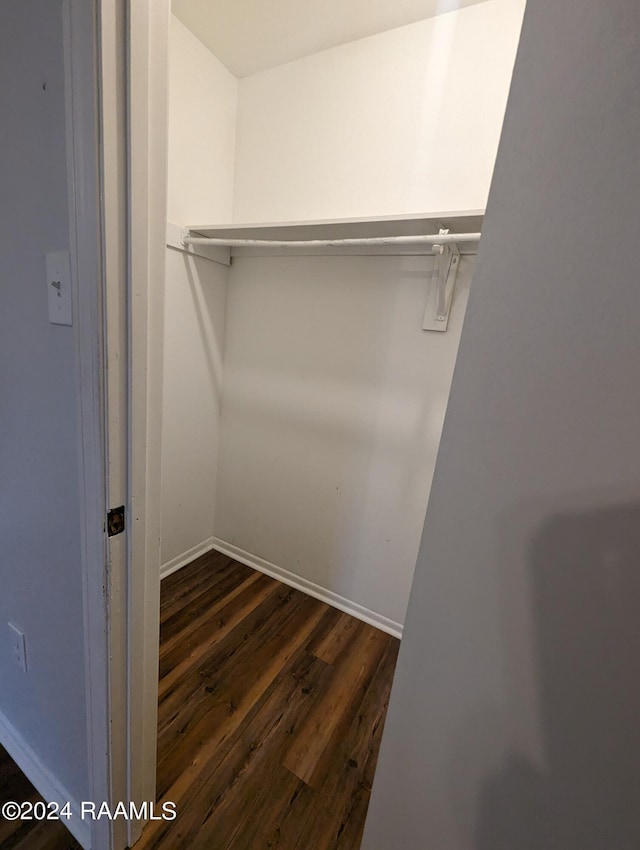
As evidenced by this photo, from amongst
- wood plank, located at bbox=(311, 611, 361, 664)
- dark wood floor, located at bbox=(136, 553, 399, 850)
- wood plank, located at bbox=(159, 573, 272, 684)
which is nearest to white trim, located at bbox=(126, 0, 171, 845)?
dark wood floor, located at bbox=(136, 553, 399, 850)

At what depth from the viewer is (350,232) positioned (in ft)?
4.86

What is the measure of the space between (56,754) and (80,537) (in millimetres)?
769

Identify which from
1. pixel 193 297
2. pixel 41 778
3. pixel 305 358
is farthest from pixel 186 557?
pixel 193 297

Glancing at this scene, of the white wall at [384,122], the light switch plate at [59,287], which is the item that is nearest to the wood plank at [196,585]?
the light switch plate at [59,287]

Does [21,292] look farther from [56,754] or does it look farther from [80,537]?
[56,754]

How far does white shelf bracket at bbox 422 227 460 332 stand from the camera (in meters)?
1.38

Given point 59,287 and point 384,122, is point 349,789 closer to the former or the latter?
point 59,287

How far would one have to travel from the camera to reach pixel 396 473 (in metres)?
1.68

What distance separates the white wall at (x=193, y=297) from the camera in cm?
158

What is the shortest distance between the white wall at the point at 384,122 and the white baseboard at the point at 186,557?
192 cm

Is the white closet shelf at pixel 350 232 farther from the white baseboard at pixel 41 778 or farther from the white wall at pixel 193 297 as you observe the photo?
the white baseboard at pixel 41 778

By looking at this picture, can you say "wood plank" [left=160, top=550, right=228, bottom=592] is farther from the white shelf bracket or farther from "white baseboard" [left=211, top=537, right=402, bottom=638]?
the white shelf bracket

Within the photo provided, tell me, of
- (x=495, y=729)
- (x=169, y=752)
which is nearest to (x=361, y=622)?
(x=169, y=752)

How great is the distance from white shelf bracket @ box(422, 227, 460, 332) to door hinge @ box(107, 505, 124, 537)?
4.29 feet
